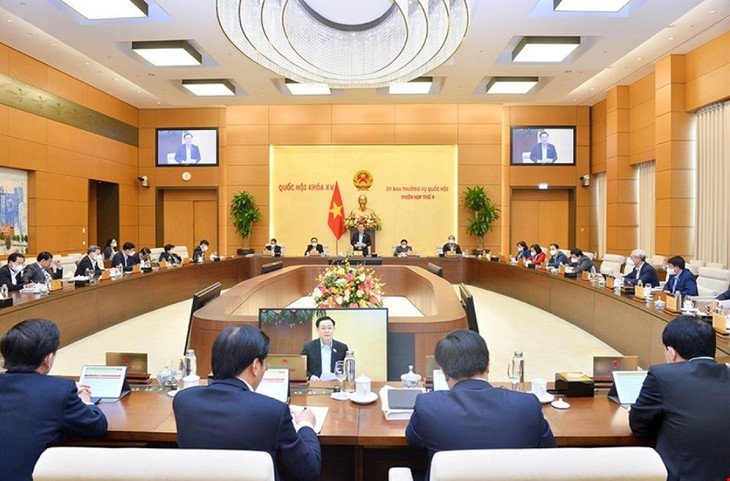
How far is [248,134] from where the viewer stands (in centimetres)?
1305

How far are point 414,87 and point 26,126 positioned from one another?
7483 mm

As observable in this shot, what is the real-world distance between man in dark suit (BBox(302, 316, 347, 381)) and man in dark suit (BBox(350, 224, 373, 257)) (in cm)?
733

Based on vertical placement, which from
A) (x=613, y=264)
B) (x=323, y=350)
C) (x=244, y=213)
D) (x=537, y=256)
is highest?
(x=244, y=213)

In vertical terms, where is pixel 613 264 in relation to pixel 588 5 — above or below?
below

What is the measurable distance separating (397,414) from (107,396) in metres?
1.32

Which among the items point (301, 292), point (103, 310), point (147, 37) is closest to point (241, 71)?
point (147, 37)

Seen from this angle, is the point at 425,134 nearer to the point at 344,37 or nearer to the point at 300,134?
the point at 300,134

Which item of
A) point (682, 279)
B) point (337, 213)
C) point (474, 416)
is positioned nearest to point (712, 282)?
point (682, 279)

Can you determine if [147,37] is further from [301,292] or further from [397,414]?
[397,414]

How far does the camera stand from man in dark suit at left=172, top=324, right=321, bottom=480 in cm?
148

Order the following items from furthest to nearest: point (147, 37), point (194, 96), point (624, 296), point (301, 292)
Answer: point (194, 96) < point (301, 292) < point (147, 37) < point (624, 296)

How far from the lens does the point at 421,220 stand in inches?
515

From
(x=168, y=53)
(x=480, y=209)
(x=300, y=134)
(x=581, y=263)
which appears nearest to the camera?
(x=581, y=263)

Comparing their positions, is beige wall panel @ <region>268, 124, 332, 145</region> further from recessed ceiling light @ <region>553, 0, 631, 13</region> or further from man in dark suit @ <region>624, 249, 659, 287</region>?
man in dark suit @ <region>624, 249, 659, 287</region>
